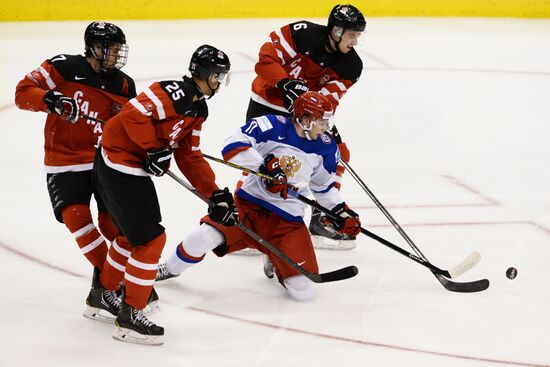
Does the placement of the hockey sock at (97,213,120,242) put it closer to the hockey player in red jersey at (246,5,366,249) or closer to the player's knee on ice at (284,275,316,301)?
the player's knee on ice at (284,275,316,301)

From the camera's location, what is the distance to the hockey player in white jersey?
4121 millimetres

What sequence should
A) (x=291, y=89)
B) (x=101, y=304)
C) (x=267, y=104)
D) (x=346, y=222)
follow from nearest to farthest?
(x=101, y=304), (x=346, y=222), (x=291, y=89), (x=267, y=104)

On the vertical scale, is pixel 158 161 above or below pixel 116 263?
above

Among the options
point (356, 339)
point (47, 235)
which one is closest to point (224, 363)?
point (356, 339)

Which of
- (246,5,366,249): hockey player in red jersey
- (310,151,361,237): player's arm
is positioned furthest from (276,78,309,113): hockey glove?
(310,151,361,237): player's arm

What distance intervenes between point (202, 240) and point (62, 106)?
31.7 inches

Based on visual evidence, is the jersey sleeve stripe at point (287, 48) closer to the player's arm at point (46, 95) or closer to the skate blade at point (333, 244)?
the skate blade at point (333, 244)

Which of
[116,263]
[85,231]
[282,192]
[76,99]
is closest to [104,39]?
[76,99]

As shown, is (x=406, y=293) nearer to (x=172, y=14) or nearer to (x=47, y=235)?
(x=47, y=235)

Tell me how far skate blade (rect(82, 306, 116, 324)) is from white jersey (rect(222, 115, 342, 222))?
2.61 feet

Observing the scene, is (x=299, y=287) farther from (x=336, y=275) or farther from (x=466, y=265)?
(x=466, y=265)

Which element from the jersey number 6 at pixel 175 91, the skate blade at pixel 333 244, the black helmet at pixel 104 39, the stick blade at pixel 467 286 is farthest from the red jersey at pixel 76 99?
the stick blade at pixel 467 286

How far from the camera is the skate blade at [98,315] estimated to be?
3838 millimetres

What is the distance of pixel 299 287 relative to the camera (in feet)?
13.6
